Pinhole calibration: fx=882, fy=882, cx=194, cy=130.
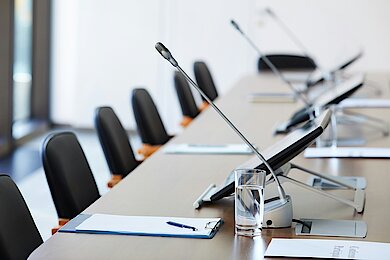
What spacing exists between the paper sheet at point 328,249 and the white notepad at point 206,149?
1235mm

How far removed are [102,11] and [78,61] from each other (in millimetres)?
512

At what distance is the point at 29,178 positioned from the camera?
19.9 feet

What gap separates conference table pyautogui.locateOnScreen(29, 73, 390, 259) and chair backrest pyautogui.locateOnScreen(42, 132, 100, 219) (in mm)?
219

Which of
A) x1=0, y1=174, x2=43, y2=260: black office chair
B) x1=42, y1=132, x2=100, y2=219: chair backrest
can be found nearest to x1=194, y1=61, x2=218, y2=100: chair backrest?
x1=42, y1=132, x2=100, y2=219: chair backrest

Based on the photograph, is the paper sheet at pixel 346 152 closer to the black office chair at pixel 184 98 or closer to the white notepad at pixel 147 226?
the white notepad at pixel 147 226

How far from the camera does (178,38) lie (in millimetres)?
7914

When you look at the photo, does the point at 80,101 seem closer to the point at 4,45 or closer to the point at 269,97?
the point at 4,45

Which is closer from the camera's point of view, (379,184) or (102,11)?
(379,184)

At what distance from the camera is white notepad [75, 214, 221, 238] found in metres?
2.30

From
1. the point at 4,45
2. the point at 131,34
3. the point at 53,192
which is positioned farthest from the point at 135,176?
the point at 131,34

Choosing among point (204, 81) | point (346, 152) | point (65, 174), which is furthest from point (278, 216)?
point (204, 81)

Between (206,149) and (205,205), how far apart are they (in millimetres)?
932

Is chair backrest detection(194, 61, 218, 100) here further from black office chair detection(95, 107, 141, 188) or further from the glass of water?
the glass of water

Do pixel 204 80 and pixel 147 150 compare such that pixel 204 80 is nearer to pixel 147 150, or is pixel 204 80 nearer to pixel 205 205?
pixel 147 150
